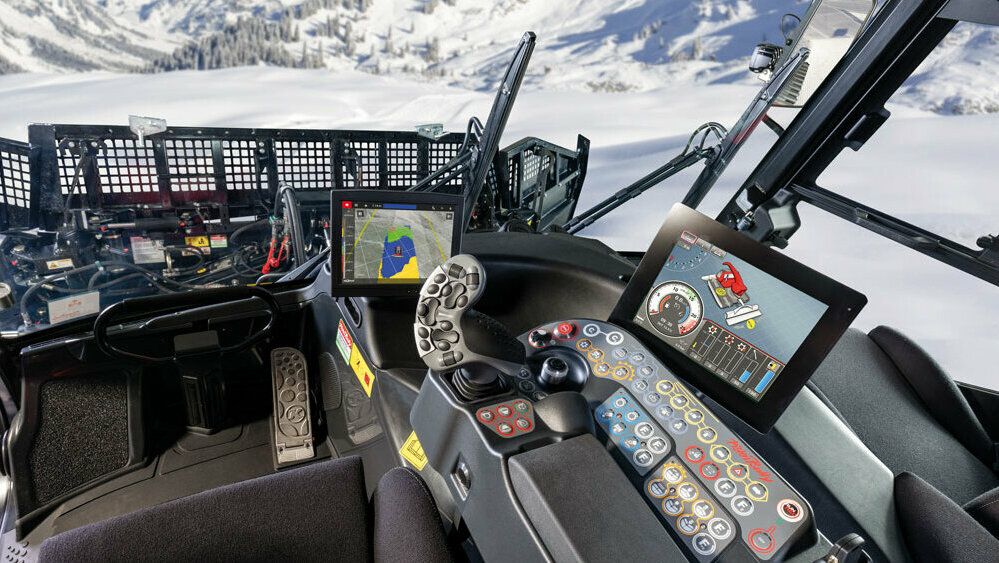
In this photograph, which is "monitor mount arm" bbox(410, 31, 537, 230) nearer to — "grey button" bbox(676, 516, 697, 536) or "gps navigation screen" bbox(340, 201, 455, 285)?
"gps navigation screen" bbox(340, 201, 455, 285)

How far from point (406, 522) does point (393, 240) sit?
2.39 feet

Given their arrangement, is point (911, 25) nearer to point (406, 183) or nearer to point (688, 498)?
point (688, 498)

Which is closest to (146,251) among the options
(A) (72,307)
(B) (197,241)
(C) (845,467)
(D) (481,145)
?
(B) (197,241)

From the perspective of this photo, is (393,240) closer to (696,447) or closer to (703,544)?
(696,447)

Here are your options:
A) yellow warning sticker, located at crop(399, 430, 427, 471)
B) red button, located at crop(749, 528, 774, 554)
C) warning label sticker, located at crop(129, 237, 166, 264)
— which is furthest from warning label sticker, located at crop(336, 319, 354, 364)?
red button, located at crop(749, 528, 774, 554)

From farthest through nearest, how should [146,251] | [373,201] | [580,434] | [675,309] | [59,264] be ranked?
1. [146,251]
2. [59,264]
3. [373,201]
4. [675,309]
5. [580,434]

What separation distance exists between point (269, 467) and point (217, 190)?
3.35 feet

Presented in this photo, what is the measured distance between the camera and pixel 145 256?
80.2 inches

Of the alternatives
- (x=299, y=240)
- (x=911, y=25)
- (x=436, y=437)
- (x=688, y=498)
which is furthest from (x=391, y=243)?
(x=911, y=25)

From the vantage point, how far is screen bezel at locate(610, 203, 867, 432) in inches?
36.4

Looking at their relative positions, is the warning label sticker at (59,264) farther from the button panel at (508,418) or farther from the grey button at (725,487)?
the grey button at (725,487)

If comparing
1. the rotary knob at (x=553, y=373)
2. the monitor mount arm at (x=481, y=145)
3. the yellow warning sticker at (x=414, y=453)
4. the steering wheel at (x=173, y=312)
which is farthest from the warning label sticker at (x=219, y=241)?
the rotary knob at (x=553, y=373)

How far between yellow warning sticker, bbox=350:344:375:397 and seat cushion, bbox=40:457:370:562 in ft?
1.60

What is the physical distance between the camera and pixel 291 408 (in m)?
1.91
